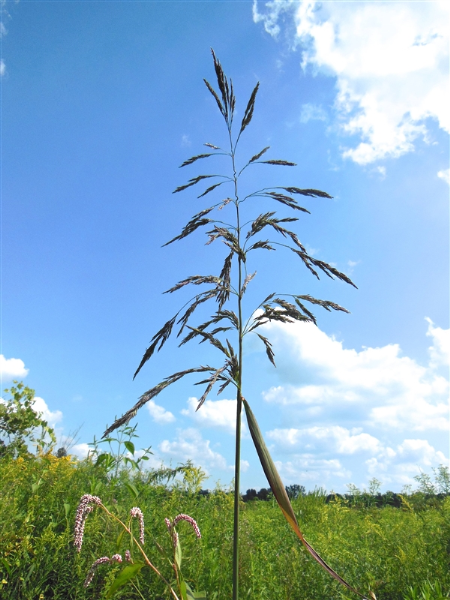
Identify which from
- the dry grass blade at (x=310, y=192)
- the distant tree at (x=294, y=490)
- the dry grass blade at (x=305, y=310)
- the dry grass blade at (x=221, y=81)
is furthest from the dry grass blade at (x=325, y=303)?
the distant tree at (x=294, y=490)

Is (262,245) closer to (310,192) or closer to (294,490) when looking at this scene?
(310,192)

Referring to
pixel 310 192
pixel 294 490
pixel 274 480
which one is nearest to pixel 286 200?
pixel 310 192

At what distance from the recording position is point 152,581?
2.32 m

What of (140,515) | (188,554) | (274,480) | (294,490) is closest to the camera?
(274,480)

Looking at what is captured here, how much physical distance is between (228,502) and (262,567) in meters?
1.08

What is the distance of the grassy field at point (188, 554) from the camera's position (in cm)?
227

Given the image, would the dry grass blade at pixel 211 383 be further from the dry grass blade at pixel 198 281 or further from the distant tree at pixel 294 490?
the distant tree at pixel 294 490

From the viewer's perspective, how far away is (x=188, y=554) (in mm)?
2480

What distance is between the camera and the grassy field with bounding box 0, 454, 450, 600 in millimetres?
2273

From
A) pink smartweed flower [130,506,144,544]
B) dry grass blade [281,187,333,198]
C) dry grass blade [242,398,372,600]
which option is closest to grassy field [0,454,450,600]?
pink smartweed flower [130,506,144,544]

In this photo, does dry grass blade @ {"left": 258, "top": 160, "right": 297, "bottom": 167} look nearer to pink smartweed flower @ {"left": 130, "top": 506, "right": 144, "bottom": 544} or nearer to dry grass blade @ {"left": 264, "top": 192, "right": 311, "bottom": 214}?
dry grass blade @ {"left": 264, "top": 192, "right": 311, "bottom": 214}

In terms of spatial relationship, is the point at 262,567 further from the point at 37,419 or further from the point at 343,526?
the point at 37,419

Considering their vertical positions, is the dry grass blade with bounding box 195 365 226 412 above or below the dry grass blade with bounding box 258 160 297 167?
below

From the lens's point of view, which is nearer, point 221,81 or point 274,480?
point 274,480
